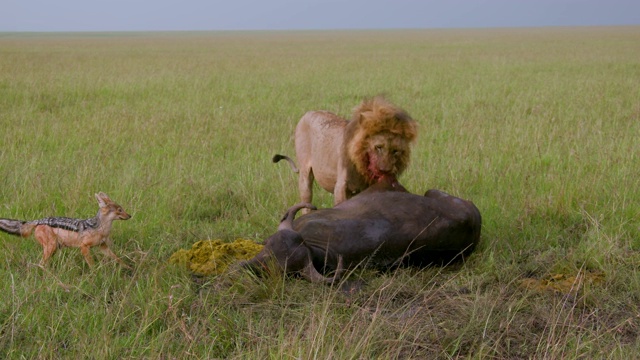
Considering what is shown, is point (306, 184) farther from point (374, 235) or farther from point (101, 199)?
point (101, 199)

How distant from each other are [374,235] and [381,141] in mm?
584

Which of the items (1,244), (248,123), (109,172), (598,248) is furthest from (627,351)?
(248,123)

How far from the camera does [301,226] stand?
166 inches

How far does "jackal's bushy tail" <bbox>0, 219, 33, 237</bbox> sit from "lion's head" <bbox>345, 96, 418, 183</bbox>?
1.93 meters

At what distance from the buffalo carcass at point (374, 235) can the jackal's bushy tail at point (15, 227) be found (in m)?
1.27

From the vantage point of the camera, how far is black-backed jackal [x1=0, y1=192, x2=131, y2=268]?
12.8ft

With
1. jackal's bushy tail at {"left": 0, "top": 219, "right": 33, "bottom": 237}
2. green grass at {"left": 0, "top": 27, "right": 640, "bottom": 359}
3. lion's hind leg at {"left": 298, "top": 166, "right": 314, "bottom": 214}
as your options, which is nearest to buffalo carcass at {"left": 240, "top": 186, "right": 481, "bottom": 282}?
green grass at {"left": 0, "top": 27, "right": 640, "bottom": 359}

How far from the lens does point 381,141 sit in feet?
14.1

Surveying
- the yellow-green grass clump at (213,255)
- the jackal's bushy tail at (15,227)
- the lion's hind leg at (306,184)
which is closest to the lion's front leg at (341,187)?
the yellow-green grass clump at (213,255)

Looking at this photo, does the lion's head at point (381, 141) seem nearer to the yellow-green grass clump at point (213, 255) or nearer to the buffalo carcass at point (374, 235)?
the buffalo carcass at point (374, 235)

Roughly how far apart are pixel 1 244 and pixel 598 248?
3.76m

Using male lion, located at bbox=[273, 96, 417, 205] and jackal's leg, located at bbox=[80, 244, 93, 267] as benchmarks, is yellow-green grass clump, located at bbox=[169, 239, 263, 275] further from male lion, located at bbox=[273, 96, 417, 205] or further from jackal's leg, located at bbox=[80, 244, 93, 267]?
male lion, located at bbox=[273, 96, 417, 205]

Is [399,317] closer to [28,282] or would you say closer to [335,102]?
[28,282]

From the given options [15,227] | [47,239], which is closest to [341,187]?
[47,239]
